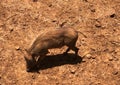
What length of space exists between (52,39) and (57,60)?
2.00ft

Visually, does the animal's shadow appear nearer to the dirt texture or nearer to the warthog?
the dirt texture

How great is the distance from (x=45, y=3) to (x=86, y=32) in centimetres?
134

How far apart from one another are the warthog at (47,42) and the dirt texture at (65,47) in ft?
0.96

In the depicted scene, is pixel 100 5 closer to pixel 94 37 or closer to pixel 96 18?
pixel 96 18

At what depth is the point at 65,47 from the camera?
7141mm

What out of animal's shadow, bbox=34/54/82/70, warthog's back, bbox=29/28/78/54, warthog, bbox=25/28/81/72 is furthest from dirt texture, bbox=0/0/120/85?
warthog's back, bbox=29/28/78/54

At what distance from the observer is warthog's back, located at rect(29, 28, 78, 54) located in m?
6.39

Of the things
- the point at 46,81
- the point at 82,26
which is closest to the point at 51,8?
the point at 82,26

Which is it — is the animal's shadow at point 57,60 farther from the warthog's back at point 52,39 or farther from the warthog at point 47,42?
the warthog's back at point 52,39

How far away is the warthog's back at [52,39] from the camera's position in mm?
6395

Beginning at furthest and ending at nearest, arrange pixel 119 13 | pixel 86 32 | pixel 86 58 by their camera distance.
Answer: pixel 119 13 < pixel 86 32 < pixel 86 58

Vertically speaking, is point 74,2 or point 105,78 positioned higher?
point 74,2

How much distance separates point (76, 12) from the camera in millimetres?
7957

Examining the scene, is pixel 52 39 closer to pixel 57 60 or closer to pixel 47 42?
pixel 47 42
